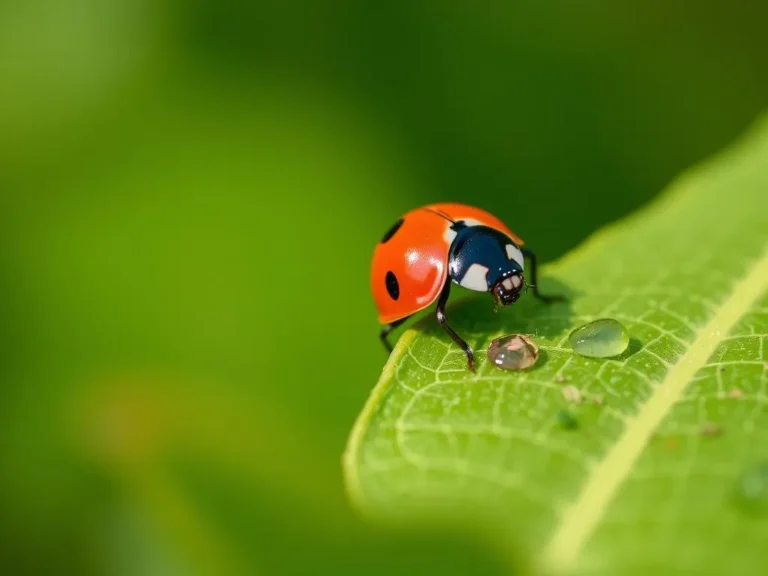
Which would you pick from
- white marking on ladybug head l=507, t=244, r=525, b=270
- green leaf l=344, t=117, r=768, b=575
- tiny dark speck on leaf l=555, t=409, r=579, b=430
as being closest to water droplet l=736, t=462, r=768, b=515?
green leaf l=344, t=117, r=768, b=575

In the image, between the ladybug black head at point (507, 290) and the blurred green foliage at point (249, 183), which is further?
the blurred green foliage at point (249, 183)

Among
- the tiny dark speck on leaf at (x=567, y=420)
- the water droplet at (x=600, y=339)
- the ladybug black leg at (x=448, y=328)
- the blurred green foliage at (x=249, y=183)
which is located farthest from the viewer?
the blurred green foliage at (x=249, y=183)

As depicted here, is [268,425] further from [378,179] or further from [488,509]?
[488,509]

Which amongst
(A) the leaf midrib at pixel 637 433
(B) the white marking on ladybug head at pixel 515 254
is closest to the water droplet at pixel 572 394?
(A) the leaf midrib at pixel 637 433

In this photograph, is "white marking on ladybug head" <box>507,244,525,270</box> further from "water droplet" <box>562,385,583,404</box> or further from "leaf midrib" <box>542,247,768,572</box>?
"water droplet" <box>562,385,583,404</box>

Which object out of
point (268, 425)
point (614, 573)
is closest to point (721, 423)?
point (614, 573)

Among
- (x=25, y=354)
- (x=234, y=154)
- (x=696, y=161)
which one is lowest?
(x=696, y=161)

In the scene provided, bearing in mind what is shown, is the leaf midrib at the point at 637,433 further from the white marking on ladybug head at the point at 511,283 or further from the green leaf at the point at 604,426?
the white marking on ladybug head at the point at 511,283
